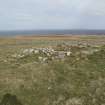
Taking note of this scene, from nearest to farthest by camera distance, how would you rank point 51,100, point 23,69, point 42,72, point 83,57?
point 51,100, point 42,72, point 23,69, point 83,57

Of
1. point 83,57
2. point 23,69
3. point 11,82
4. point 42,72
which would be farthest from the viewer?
point 83,57

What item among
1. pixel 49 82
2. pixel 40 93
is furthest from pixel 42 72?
pixel 40 93

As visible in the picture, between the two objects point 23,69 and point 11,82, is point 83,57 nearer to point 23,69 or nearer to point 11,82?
point 23,69

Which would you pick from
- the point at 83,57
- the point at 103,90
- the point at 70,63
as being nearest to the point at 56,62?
the point at 70,63

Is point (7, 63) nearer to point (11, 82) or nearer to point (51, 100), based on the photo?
point (11, 82)

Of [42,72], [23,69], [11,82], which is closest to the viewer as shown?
[11,82]

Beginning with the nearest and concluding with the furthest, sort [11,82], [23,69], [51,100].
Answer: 1. [51,100]
2. [11,82]
3. [23,69]

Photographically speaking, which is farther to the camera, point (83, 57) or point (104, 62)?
point (83, 57)

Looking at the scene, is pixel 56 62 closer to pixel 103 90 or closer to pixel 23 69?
pixel 23 69

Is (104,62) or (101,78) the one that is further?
(104,62)
